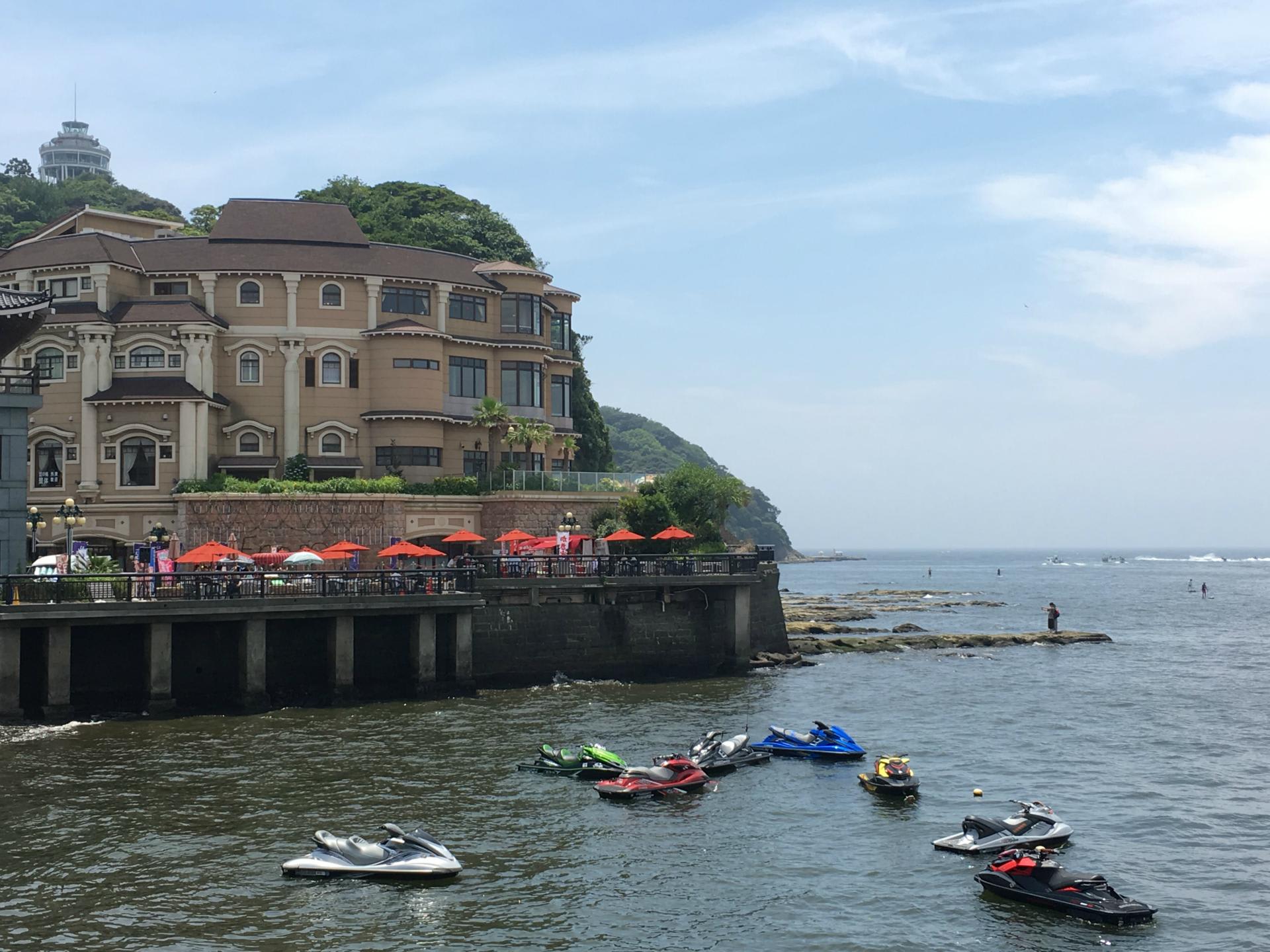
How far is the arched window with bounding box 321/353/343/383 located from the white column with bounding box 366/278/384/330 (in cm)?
262

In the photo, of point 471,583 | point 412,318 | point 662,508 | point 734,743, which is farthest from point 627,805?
point 412,318

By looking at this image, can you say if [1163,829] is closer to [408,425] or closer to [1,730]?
[1,730]

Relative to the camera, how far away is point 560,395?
79812 mm

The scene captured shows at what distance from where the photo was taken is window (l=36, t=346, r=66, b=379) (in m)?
67.2

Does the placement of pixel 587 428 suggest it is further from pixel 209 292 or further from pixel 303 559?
pixel 303 559

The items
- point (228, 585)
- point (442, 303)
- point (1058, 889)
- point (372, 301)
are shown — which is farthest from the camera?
point (442, 303)

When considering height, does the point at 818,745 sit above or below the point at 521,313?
below

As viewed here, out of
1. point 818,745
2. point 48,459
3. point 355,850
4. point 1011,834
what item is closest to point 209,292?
point 48,459

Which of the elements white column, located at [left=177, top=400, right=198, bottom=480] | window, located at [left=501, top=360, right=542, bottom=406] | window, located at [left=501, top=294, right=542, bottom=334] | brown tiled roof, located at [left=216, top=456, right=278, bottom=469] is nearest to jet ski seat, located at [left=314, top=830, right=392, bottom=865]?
white column, located at [left=177, top=400, right=198, bottom=480]

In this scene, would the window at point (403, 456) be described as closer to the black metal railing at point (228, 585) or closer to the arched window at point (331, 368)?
the arched window at point (331, 368)

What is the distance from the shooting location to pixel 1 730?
1572 inches

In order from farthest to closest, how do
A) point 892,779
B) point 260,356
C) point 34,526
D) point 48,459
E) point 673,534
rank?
point 260,356 → point 48,459 → point 673,534 → point 34,526 → point 892,779

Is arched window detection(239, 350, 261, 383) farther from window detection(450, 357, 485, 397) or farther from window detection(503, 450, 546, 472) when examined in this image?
window detection(503, 450, 546, 472)

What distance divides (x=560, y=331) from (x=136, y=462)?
2758 centimetres
